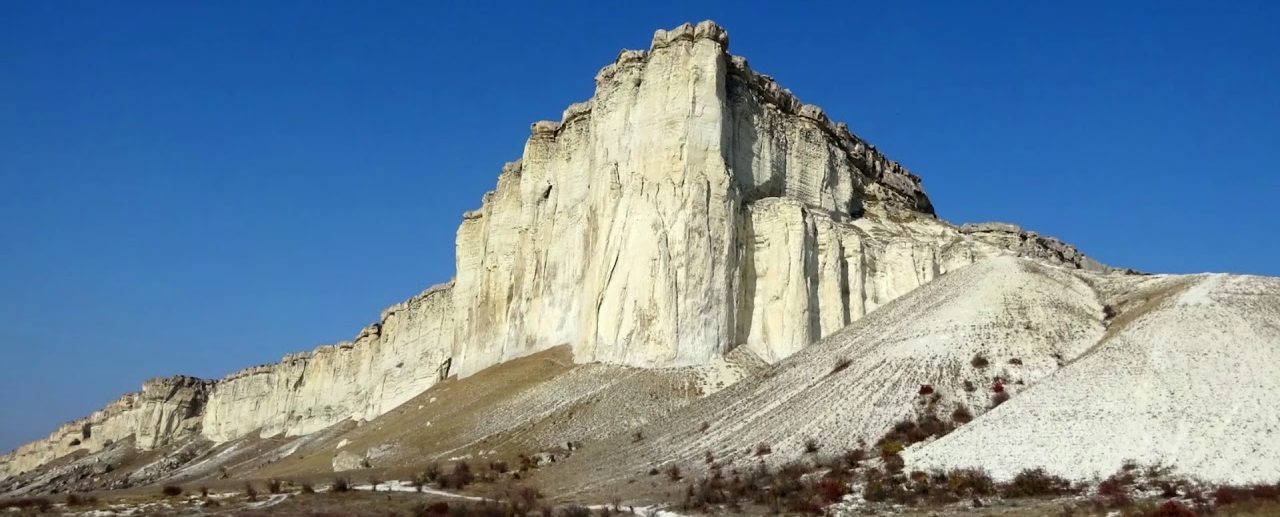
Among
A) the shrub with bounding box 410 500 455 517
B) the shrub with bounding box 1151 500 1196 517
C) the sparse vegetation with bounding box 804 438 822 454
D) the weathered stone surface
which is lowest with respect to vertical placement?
the shrub with bounding box 1151 500 1196 517

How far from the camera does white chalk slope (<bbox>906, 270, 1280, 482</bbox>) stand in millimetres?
24047

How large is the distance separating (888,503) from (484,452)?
19.6 m

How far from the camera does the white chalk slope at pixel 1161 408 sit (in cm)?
2405

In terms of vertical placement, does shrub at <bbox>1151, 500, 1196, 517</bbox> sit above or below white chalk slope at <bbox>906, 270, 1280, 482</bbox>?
below

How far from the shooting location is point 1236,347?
28.4 metres

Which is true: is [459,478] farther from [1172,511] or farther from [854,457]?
[1172,511]

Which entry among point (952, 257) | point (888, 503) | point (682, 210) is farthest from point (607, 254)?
point (888, 503)

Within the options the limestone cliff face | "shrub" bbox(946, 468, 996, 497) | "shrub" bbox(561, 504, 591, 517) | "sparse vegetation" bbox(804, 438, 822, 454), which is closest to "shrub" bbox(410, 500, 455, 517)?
"shrub" bbox(561, 504, 591, 517)

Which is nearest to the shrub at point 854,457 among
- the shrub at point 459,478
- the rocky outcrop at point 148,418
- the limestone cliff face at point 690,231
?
the shrub at point 459,478

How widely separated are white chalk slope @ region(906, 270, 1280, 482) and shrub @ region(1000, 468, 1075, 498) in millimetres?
379

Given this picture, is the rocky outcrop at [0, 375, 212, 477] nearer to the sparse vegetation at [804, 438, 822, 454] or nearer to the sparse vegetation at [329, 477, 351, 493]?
the sparse vegetation at [329, 477, 351, 493]

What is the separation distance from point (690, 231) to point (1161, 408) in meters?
23.6

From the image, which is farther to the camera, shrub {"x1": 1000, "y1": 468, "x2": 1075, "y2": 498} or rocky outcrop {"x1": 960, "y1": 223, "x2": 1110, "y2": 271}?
rocky outcrop {"x1": 960, "y1": 223, "x2": 1110, "y2": 271}

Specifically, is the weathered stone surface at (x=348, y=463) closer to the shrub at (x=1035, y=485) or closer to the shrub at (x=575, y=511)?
the shrub at (x=575, y=511)
